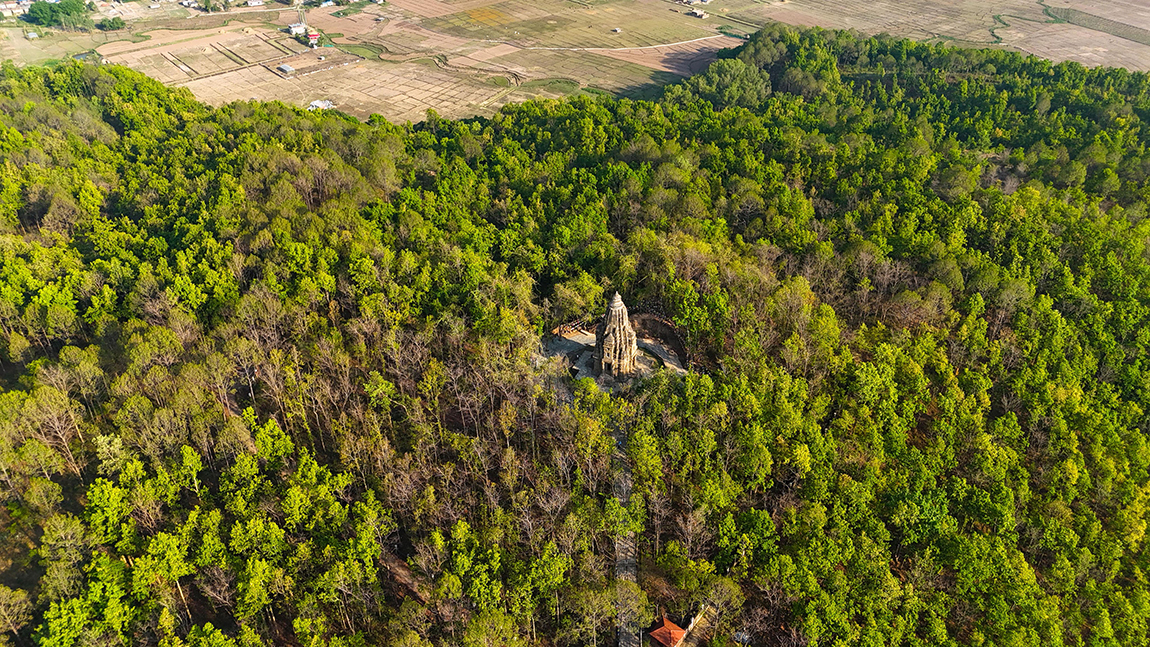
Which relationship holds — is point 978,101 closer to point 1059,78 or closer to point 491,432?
point 1059,78

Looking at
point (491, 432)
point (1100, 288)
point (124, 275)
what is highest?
point (1100, 288)

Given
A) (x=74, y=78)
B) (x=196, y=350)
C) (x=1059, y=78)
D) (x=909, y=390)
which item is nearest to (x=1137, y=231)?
(x=909, y=390)

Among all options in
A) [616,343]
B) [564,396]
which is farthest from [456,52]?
[564,396]

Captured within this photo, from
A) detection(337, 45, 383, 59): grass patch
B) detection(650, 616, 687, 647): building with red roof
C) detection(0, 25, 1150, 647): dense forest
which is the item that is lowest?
detection(650, 616, 687, 647): building with red roof

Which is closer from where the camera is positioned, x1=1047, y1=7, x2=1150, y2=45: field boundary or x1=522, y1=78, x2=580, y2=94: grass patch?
x1=522, y1=78, x2=580, y2=94: grass patch

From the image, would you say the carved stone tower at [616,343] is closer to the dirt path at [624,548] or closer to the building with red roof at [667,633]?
the dirt path at [624,548]

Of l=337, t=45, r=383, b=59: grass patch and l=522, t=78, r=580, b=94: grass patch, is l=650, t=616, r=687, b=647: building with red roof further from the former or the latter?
l=337, t=45, r=383, b=59: grass patch

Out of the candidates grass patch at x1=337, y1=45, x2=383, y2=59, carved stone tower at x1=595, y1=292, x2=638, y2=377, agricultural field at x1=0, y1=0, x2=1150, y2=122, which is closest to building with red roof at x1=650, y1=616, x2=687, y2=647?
carved stone tower at x1=595, y1=292, x2=638, y2=377
